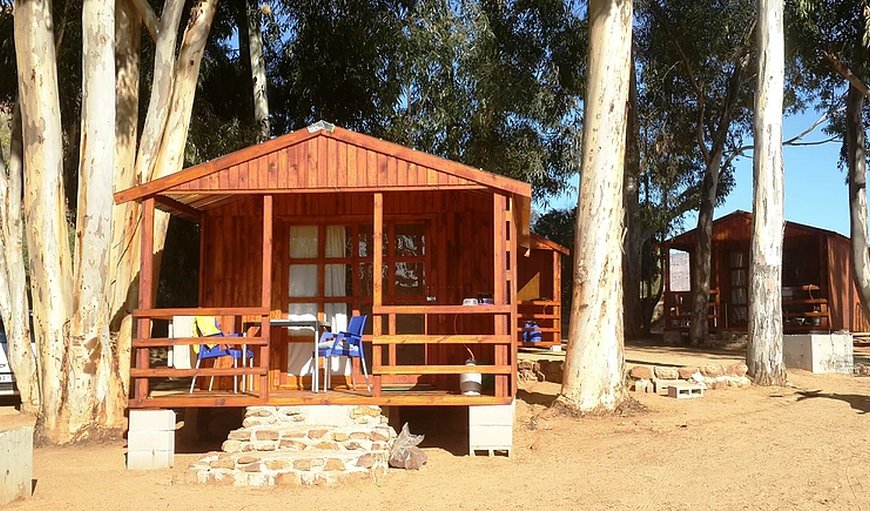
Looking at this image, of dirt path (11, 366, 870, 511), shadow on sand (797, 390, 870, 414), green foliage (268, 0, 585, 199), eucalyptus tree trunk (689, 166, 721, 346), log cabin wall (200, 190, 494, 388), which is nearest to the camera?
dirt path (11, 366, 870, 511)

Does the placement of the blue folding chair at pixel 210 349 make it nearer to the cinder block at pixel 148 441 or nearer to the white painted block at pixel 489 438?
the cinder block at pixel 148 441

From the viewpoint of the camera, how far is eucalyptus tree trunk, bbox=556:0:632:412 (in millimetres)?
10445

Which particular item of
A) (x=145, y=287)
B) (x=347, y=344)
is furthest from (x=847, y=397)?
(x=145, y=287)

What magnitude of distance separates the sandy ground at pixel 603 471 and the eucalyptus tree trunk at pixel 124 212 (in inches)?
56.3

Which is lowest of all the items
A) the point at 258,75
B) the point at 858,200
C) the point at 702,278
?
the point at 702,278

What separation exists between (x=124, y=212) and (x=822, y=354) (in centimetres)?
1070

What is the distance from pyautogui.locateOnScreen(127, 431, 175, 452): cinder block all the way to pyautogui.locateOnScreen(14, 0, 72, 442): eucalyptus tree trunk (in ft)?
6.69

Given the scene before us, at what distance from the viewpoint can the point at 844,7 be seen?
17797 millimetres

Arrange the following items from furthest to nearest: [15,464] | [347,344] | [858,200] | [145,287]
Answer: [858,200]
[347,344]
[145,287]
[15,464]

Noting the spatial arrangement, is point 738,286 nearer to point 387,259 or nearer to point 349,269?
point 387,259

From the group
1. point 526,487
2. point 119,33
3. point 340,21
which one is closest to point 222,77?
point 340,21

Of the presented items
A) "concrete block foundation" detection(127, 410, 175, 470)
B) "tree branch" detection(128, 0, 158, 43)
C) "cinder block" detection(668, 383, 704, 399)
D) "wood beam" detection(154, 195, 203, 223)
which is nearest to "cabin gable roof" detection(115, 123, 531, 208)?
"wood beam" detection(154, 195, 203, 223)

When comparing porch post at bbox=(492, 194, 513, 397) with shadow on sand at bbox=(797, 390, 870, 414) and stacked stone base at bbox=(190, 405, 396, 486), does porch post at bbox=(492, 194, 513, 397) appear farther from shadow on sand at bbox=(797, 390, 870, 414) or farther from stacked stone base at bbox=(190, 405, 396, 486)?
shadow on sand at bbox=(797, 390, 870, 414)

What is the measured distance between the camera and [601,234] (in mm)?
10531
